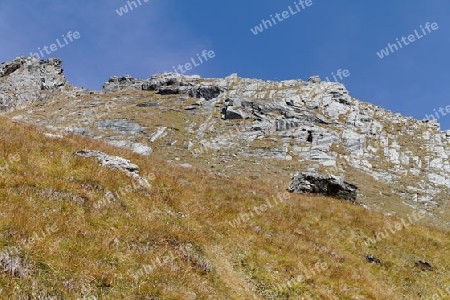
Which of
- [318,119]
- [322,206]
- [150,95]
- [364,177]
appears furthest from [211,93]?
[322,206]

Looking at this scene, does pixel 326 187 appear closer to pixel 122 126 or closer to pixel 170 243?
pixel 170 243

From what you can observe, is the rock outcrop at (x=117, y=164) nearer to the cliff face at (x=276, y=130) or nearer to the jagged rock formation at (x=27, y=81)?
the cliff face at (x=276, y=130)

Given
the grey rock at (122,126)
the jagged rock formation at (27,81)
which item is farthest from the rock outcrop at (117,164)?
the jagged rock formation at (27,81)

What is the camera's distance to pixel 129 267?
8.62 metres

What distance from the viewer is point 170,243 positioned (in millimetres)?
10711

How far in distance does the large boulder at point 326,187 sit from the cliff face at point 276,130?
3668 cm

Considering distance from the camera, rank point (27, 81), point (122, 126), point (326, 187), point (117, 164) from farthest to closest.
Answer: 1. point (27, 81)
2. point (122, 126)
3. point (326, 187)
4. point (117, 164)

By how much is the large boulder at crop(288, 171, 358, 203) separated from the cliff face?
36.7 metres

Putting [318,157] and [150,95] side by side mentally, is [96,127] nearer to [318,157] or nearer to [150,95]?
[150,95]

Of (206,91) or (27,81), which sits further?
(27,81)

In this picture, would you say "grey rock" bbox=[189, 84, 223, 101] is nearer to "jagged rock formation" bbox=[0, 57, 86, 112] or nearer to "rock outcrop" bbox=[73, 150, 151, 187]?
"jagged rock formation" bbox=[0, 57, 86, 112]

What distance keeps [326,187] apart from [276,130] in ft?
258

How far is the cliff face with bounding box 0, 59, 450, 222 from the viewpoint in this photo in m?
78.8

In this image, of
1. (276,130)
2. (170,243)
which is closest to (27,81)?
(276,130)
